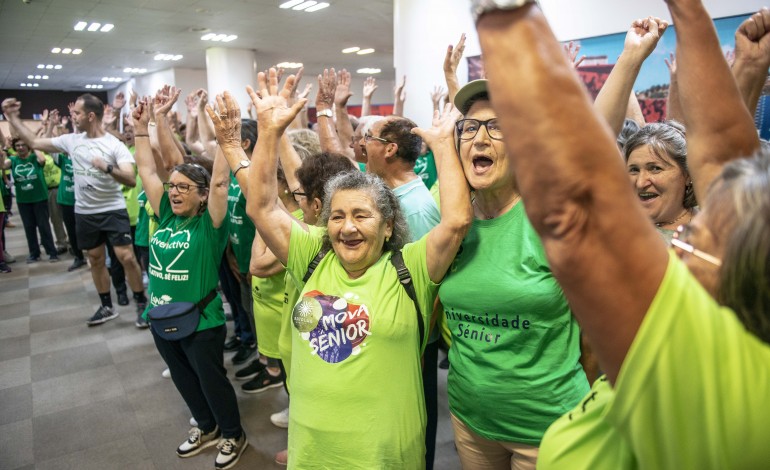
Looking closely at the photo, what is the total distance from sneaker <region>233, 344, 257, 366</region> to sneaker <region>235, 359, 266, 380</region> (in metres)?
0.19

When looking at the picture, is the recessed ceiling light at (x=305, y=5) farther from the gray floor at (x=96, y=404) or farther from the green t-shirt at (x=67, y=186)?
the gray floor at (x=96, y=404)

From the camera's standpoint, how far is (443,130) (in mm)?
1467

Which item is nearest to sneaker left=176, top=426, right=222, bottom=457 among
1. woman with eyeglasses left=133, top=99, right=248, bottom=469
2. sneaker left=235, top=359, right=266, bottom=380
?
woman with eyeglasses left=133, top=99, right=248, bottom=469

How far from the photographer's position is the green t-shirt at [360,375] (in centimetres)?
140

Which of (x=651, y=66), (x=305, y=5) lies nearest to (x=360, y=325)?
(x=651, y=66)

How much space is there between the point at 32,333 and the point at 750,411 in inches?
217

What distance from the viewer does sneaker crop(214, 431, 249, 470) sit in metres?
2.49

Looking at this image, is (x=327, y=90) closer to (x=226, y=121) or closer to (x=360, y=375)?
(x=226, y=121)

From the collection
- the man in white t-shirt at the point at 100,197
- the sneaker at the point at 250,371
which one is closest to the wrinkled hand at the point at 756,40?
the sneaker at the point at 250,371

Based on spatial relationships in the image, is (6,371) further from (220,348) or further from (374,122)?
(374,122)

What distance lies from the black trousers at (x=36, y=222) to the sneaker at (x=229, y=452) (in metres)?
6.07

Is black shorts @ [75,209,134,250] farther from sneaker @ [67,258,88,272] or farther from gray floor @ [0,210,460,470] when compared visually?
sneaker @ [67,258,88,272]

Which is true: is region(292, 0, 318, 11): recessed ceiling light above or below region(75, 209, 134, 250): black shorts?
above

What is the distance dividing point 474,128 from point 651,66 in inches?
135
